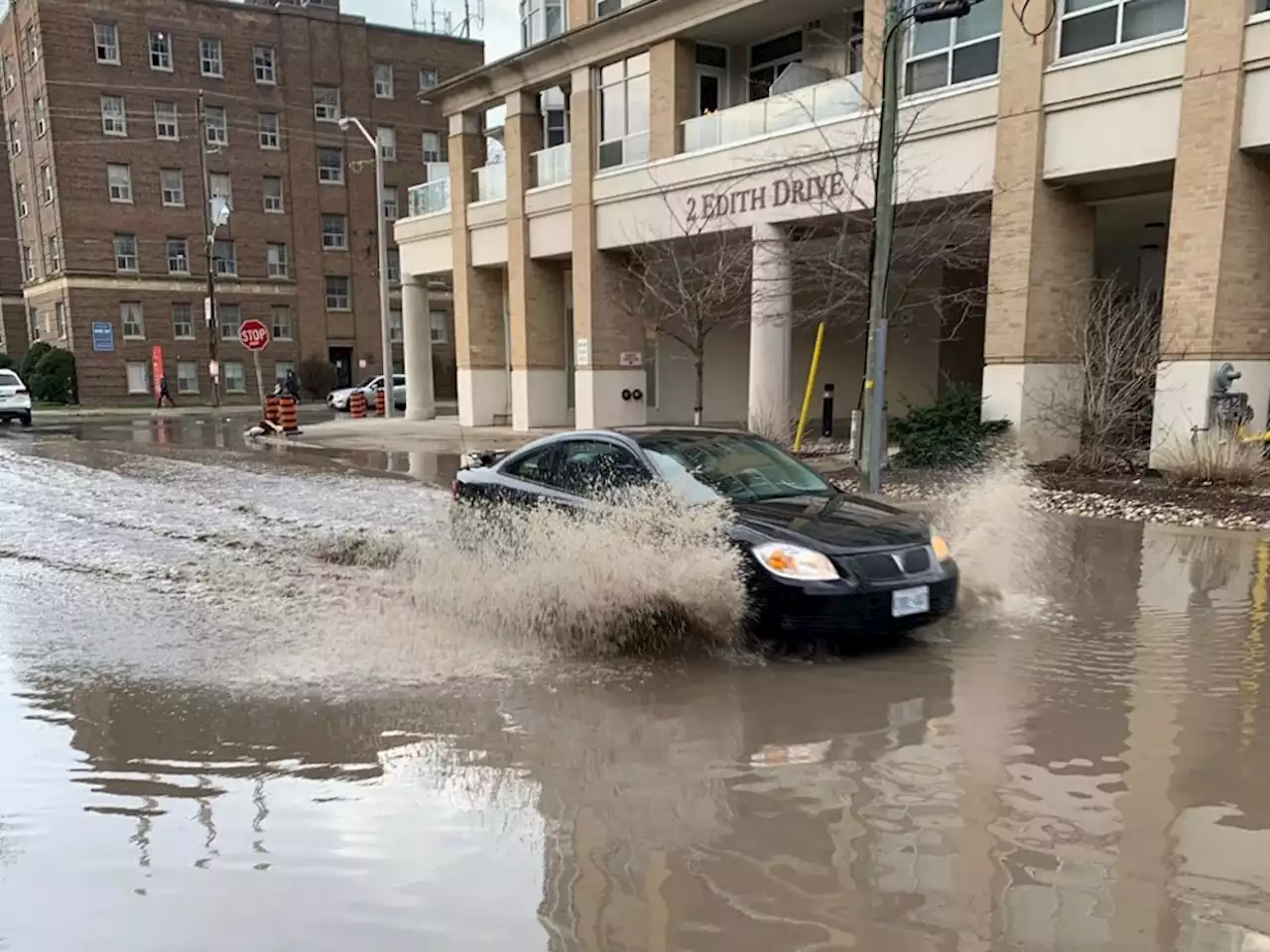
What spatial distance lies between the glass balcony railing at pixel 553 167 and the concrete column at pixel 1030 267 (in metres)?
11.7

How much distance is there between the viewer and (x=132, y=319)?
149 feet

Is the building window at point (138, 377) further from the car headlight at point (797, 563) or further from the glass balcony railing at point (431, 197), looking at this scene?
the car headlight at point (797, 563)

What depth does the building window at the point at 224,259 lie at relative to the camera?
154 feet

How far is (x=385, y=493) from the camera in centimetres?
1363

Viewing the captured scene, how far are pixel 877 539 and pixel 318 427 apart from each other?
24.8m

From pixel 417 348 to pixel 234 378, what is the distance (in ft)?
68.0

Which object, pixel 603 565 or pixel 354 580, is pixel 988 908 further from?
pixel 354 580

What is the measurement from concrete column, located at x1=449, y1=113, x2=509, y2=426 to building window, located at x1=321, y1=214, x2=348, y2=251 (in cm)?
2463

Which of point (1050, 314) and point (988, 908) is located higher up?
point (1050, 314)

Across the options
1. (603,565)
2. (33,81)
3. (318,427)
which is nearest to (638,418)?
(318,427)

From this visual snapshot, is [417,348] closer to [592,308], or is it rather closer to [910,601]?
[592,308]

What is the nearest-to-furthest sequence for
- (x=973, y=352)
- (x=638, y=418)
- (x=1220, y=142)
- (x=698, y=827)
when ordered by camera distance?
(x=698, y=827) < (x=1220, y=142) < (x=638, y=418) < (x=973, y=352)

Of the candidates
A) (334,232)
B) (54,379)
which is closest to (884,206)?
(54,379)

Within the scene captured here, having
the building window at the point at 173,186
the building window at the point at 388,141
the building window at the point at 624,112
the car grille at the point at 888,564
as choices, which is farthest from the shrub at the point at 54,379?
the car grille at the point at 888,564
